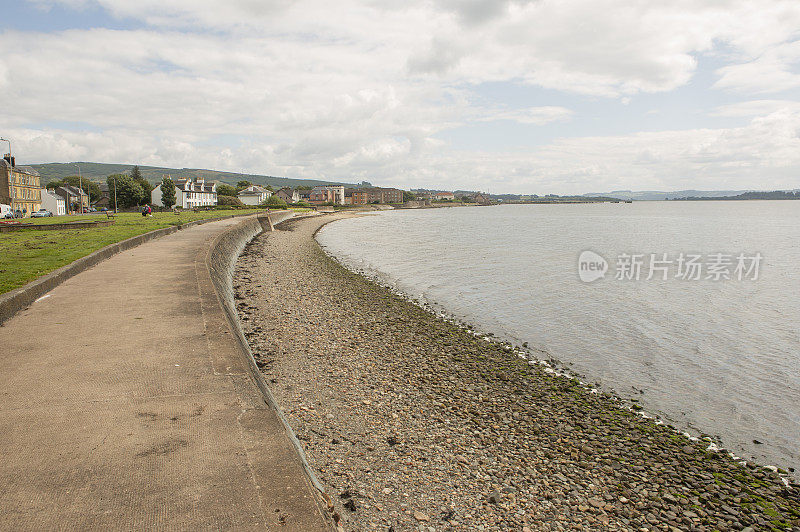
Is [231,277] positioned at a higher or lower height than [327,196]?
lower

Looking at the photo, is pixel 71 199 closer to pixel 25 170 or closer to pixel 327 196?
pixel 25 170

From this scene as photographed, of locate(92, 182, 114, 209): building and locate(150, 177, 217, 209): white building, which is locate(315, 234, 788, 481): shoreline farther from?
locate(92, 182, 114, 209): building

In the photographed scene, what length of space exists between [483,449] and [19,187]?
8155 centimetres

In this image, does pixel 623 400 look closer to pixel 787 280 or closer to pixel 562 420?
pixel 562 420

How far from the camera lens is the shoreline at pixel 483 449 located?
617cm

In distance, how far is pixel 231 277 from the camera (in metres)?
21.6

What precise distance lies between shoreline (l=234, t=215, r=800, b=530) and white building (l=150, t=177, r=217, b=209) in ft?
327

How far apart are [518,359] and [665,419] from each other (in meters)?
3.70

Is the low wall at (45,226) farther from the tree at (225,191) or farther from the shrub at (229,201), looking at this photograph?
the tree at (225,191)

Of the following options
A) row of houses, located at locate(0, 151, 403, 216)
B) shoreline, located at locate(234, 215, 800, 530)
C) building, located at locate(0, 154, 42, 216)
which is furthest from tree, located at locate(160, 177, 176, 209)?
shoreline, located at locate(234, 215, 800, 530)

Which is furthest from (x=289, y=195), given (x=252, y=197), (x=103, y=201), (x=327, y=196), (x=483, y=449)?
(x=483, y=449)

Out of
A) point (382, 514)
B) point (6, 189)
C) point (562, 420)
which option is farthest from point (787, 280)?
point (6, 189)

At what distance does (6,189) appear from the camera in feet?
211

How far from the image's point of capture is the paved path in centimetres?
378
